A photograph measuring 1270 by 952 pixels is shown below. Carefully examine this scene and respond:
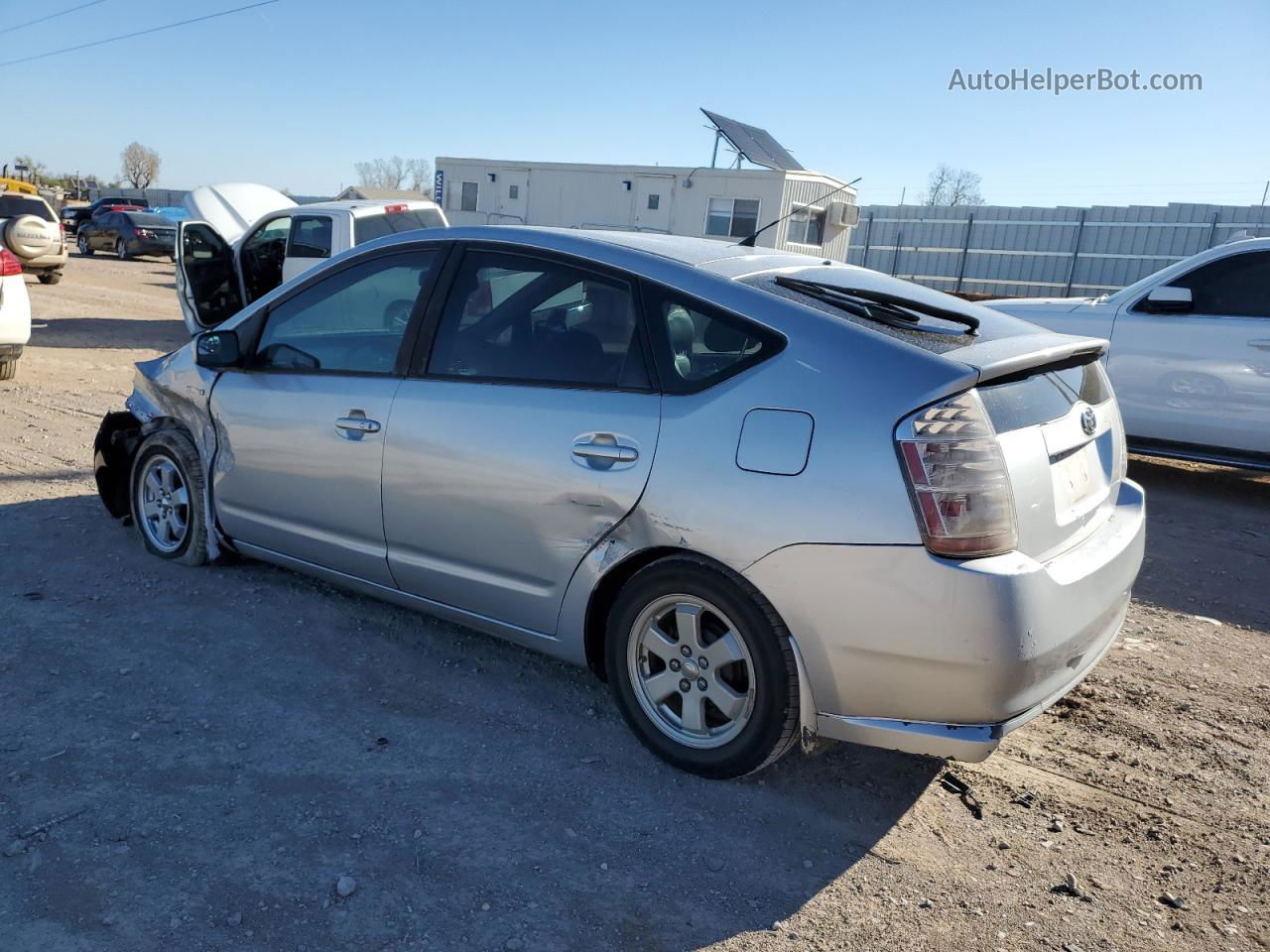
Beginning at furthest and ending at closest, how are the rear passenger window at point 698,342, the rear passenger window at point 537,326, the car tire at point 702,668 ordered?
the rear passenger window at point 537,326 → the rear passenger window at point 698,342 → the car tire at point 702,668

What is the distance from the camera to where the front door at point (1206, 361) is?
6.95m

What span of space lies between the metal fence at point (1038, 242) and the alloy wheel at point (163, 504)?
20387 mm

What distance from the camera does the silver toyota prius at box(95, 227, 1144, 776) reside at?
2.59 metres

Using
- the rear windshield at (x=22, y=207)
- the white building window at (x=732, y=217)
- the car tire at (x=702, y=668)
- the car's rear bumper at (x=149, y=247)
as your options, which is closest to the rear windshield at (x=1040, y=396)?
the car tire at (x=702, y=668)

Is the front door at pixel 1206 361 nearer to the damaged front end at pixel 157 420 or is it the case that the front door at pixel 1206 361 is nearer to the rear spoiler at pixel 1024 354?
the rear spoiler at pixel 1024 354

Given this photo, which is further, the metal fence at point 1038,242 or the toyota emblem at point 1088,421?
the metal fence at point 1038,242

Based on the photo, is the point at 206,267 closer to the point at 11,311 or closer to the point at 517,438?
the point at 11,311

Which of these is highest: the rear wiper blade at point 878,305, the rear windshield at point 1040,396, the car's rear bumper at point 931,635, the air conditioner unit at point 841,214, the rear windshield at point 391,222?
the air conditioner unit at point 841,214

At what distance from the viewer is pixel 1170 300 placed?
7270 mm

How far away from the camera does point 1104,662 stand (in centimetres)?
410

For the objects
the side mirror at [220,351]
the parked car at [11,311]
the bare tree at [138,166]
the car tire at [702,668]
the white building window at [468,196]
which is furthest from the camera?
the bare tree at [138,166]

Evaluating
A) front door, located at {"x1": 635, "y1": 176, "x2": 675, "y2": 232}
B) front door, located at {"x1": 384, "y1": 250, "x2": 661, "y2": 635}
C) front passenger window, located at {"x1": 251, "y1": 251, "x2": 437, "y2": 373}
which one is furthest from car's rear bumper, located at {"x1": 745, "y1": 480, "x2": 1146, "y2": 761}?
front door, located at {"x1": 635, "y1": 176, "x2": 675, "y2": 232}

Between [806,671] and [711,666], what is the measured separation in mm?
322

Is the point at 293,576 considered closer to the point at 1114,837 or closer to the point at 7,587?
the point at 7,587
